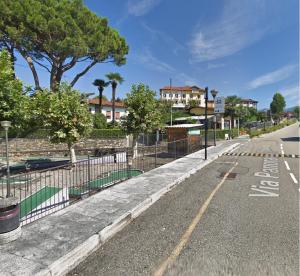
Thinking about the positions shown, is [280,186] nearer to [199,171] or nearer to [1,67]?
[199,171]

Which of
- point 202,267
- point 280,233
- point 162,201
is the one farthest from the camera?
point 162,201

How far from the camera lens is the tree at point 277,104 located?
11950 cm

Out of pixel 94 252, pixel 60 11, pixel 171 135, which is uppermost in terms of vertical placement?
pixel 60 11

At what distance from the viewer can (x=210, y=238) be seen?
16.5 feet

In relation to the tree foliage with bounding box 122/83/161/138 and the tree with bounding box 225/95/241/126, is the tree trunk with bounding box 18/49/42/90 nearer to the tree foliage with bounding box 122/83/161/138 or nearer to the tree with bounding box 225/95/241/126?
the tree foliage with bounding box 122/83/161/138

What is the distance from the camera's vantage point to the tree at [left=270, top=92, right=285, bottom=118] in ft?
392

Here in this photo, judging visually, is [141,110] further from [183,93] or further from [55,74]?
[183,93]

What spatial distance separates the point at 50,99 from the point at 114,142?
13616 mm

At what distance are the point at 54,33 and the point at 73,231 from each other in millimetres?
24567

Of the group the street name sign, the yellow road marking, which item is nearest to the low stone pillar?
the yellow road marking

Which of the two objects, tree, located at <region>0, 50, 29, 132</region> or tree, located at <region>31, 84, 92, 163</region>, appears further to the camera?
tree, located at <region>31, 84, 92, 163</region>

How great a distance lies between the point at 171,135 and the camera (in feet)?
71.8

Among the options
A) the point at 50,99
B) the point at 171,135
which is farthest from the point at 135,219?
the point at 171,135

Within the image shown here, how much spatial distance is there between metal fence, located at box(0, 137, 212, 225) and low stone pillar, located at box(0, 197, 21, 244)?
115 centimetres
